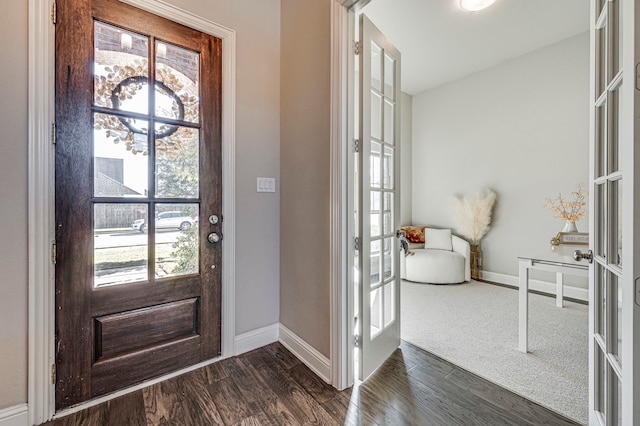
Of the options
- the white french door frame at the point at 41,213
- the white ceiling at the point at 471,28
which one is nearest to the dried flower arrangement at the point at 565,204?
the white ceiling at the point at 471,28

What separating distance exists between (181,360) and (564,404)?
233 centimetres

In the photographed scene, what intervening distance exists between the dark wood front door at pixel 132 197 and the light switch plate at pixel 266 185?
0.31 meters

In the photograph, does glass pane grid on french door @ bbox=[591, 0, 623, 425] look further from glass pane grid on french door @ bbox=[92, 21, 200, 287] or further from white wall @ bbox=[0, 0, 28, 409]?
white wall @ bbox=[0, 0, 28, 409]

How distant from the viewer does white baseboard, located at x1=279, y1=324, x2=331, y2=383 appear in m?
1.72

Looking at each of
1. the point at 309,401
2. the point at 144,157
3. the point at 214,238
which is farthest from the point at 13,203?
the point at 309,401

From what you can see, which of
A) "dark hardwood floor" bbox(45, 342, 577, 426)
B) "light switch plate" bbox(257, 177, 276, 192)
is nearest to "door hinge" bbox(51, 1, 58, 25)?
"light switch plate" bbox(257, 177, 276, 192)

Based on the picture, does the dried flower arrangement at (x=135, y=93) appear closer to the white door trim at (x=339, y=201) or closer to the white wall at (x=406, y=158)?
the white door trim at (x=339, y=201)

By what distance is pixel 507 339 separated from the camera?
2248mm

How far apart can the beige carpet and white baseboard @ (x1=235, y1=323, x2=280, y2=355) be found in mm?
1151

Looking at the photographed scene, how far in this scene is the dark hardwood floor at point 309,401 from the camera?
1386 millimetres

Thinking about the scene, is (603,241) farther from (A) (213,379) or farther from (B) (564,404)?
(A) (213,379)

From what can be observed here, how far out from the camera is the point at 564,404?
149 cm

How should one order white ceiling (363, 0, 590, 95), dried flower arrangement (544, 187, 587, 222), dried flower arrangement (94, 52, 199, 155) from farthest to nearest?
1. dried flower arrangement (544, 187, 587, 222)
2. white ceiling (363, 0, 590, 95)
3. dried flower arrangement (94, 52, 199, 155)

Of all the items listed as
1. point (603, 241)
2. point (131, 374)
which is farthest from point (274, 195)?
point (603, 241)
